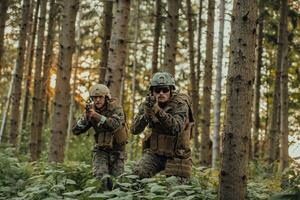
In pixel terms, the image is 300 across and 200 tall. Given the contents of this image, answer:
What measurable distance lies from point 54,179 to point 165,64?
5905 millimetres

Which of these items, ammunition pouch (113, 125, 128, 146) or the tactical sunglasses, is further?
ammunition pouch (113, 125, 128, 146)

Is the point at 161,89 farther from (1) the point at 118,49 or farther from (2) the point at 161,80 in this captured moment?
(1) the point at 118,49

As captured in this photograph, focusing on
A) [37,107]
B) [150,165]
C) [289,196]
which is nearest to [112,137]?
[150,165]

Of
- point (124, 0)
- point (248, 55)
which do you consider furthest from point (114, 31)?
point (248, 55)

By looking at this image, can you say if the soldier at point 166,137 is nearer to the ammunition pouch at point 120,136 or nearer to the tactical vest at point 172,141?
the tactical vest at point 172,141

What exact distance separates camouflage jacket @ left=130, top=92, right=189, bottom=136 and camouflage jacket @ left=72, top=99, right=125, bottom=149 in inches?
33.0

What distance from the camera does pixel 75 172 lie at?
798 centimetres

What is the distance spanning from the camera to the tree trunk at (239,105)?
18.4 feet

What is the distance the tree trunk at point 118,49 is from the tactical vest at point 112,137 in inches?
49.2

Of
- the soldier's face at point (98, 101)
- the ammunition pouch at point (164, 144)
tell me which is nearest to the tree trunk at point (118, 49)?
the soldier's face at point (98, 101)

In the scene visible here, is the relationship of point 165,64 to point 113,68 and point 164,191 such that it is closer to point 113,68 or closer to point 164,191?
point 113,68

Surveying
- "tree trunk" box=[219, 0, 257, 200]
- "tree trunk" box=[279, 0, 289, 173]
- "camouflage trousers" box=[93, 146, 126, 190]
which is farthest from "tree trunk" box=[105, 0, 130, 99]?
"tree trunk" box=[279, 0, 289, 173]

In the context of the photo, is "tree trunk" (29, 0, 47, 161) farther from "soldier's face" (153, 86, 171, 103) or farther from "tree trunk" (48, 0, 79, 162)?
"soldier's face" (153, 86, 171, 103)

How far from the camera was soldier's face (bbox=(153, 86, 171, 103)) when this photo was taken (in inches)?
265
